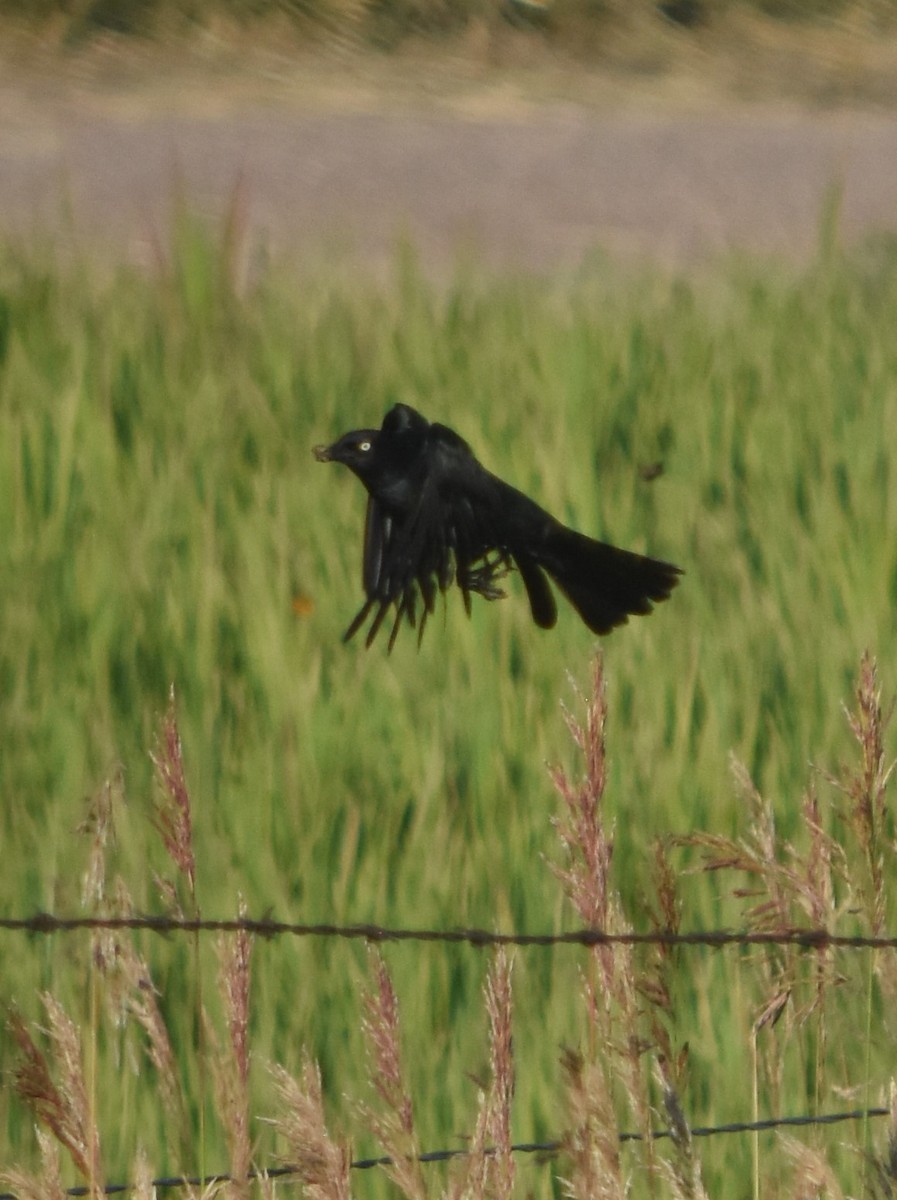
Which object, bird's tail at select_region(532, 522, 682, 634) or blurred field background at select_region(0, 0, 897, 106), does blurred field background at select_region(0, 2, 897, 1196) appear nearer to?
bird's tail at select_region(532, 522, 682, 634)

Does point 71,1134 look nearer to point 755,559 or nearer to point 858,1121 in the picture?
point 858,1121

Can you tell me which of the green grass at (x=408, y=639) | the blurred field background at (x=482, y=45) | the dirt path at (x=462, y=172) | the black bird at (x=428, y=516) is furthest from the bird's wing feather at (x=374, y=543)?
the blurred field background at (x=482, y=45)

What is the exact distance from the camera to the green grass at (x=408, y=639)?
103 inches

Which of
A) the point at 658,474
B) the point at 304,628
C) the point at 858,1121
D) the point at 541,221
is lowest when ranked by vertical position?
the point at 858,1121

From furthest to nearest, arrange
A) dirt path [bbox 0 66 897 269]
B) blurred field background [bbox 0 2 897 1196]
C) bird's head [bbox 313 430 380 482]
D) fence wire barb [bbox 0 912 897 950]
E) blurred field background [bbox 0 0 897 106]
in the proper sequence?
1. blurred field background [bbox 0 0 897 106]
2. dirt path [bbox 0 66 897 269]
3. blurred field background [bbox 0 2 897 1196]
4. bird's head [bbox 313 430 380 482]
5. fence wire barb [bbox 0 912 897 950]

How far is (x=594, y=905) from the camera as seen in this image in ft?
5.92

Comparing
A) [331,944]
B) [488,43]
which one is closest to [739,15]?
[488,43]

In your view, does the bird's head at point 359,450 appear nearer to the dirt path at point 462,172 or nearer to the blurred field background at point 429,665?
the blurred field background at point 429,665

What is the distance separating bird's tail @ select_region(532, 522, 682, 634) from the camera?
2.26 meters

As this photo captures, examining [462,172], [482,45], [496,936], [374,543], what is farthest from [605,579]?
[482,45]

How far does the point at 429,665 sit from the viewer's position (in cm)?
332

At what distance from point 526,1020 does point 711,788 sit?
49 cm

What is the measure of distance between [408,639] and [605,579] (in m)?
1.18

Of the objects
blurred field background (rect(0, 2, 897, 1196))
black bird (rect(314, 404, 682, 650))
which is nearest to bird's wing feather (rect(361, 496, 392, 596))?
black bird (rect(314, 404, 682, 650))
